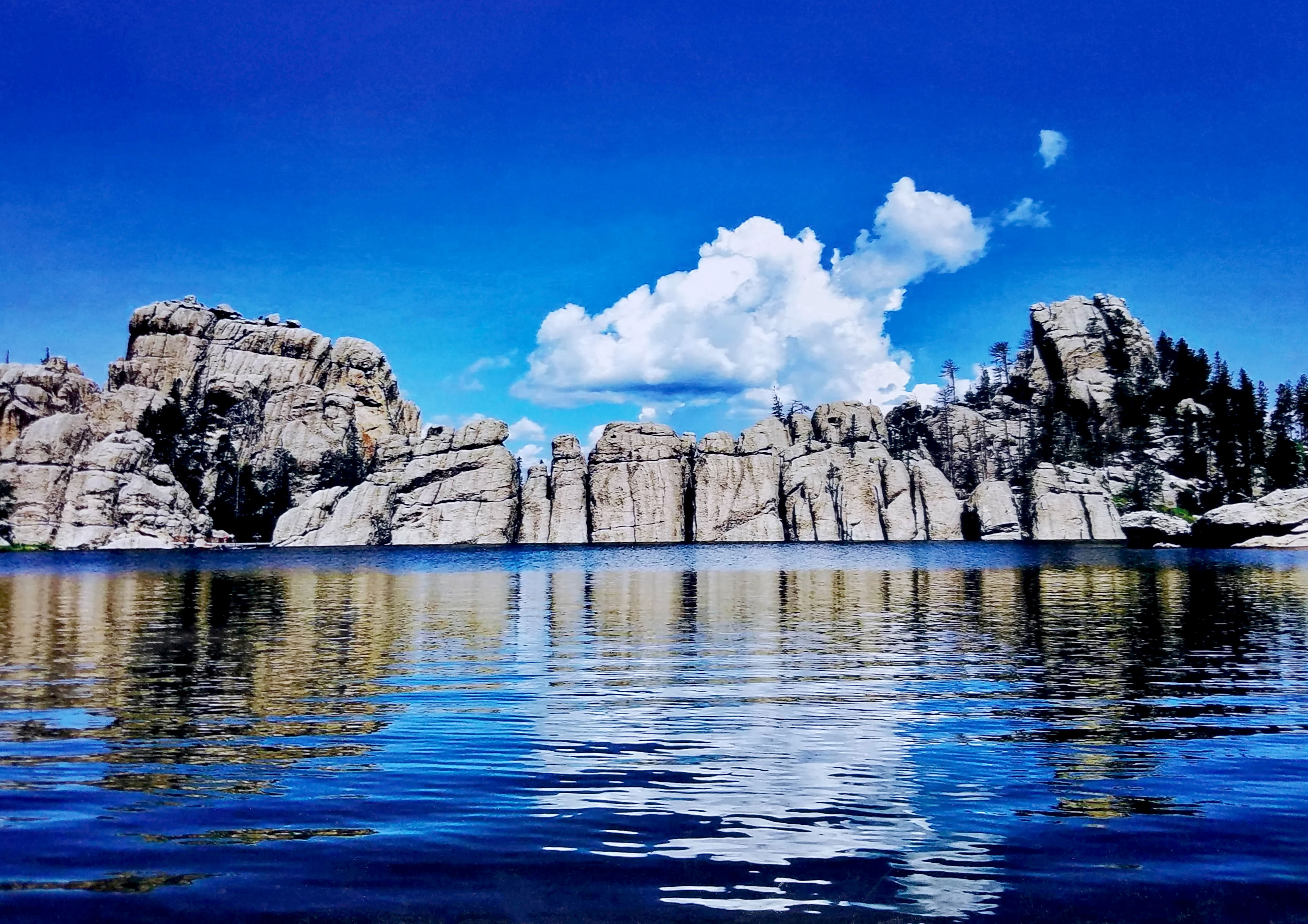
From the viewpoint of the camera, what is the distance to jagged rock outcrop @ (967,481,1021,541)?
142250 mm

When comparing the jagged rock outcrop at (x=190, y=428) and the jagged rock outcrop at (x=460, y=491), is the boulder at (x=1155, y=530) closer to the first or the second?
the jagged rock outcrop at (x=460, y=491)

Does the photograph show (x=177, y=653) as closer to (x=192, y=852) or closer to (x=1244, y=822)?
(x=192, y=852)

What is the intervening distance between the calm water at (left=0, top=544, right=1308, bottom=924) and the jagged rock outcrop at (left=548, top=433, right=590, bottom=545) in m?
119

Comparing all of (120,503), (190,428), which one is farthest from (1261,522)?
(190,428)

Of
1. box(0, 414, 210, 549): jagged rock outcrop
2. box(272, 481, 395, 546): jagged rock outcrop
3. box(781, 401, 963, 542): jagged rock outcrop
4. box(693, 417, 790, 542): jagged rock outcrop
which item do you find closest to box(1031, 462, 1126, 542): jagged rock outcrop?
box(781, 401, 963, 542): jagged rock outcrop

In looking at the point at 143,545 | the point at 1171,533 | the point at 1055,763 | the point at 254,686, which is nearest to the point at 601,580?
the point at 254,686

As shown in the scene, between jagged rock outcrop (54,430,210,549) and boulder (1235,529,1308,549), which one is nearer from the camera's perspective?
boulder (1235,529,1308,549)

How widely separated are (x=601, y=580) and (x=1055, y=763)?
47299 millimetres

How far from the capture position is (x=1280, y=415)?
158 metres

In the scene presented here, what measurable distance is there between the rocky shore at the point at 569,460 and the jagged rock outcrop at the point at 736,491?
0.30 meters

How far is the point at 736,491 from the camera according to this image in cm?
15000

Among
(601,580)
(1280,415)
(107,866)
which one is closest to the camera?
(107,866)

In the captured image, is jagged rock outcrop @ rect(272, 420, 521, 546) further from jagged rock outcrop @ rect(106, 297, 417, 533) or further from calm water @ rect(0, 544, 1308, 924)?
calm water @ rect(0, 544, 1308, 924)

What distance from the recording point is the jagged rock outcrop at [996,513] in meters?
142
